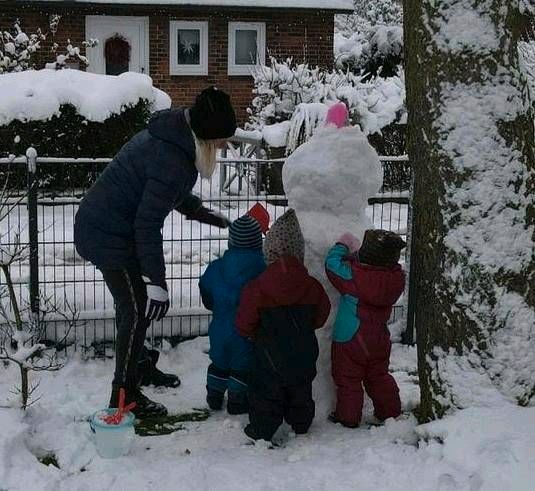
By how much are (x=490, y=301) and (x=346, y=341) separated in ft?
2.95

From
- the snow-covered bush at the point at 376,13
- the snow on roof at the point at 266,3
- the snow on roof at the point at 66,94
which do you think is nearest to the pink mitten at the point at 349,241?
the snow on roof at the point at 66,94

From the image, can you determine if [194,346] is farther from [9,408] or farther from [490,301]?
[490,301]

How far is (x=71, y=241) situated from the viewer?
19.7ft

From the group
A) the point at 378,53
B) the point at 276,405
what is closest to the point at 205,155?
the point at 276,405

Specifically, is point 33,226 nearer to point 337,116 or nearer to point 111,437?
point 111,437

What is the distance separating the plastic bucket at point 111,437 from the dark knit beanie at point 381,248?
149cm

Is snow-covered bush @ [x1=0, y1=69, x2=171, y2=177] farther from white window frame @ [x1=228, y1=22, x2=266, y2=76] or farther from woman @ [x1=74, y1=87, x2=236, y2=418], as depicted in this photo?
white window frame @ [x1=228, y1=22, x2=266, y2=76]

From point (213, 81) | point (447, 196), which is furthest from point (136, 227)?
point (213, 81)

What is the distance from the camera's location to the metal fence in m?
5.64

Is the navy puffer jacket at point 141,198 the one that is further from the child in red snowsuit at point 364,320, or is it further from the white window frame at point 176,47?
the white window frame at point 176,47

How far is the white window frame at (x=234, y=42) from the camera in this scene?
17500 millimetres

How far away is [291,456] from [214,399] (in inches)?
35.5

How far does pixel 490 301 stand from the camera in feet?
12.9

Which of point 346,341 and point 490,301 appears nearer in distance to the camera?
point 490,301
